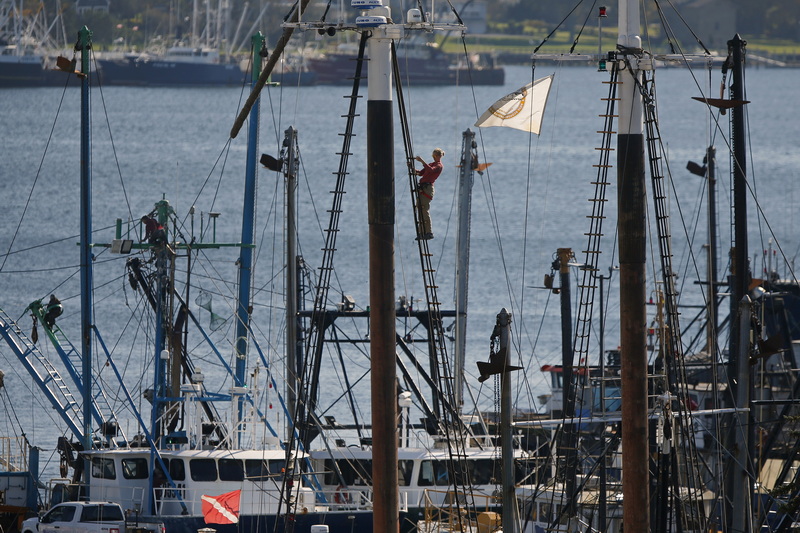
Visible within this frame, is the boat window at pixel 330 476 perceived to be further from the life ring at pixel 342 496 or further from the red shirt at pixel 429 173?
the red shirt at pixel 429 173

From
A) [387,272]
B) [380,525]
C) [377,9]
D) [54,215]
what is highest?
[377,9]

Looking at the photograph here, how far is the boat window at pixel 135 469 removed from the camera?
37.6 metres

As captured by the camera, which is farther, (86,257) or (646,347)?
(86,257)

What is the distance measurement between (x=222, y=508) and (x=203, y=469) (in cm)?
219

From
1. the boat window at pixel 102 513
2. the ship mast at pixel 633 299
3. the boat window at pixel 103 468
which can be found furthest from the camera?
the boat window at pixel 103 468

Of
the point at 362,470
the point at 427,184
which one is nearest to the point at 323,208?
the point at 362,470

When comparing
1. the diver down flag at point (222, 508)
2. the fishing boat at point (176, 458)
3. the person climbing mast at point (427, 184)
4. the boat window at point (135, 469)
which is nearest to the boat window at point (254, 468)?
the fishing boat at point (176, 458)

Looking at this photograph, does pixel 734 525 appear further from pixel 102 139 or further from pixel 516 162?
pixel 102 139

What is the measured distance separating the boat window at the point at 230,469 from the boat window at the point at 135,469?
1853 mm

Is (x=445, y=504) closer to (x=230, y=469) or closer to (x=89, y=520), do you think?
(x=230, y=469)

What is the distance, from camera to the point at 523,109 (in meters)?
26.8

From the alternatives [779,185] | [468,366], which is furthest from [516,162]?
[468,366]

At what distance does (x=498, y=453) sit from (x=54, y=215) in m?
67.7

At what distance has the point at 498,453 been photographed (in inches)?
1502
